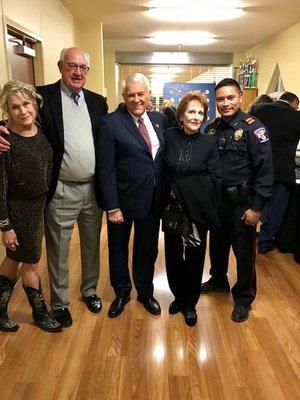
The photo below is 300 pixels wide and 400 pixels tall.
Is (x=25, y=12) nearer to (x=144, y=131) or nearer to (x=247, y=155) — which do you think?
(x=144, y=131)

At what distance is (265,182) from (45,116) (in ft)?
4.15

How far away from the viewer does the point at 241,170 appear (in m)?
2.05

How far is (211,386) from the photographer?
1701 millimetres

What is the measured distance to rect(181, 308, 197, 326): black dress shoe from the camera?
7.09 ft

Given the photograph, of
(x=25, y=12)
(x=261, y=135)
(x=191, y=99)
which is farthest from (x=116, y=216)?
(x=25, y=12)

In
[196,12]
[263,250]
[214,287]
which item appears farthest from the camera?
[196,12]

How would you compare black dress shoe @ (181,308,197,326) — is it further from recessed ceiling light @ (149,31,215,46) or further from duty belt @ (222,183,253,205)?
recessed ceiling light @ (149,31,215,46)

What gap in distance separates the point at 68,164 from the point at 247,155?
3.32 ft

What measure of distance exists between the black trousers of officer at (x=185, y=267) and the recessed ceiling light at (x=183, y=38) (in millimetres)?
5033

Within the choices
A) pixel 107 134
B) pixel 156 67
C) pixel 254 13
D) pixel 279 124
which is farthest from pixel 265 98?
pixel 156 67

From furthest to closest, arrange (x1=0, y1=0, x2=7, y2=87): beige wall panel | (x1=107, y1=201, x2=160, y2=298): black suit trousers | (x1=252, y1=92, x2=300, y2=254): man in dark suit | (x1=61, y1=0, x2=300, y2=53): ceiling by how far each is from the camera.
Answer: (x1=61, y1=0, x2=300, y2=53): ceiling → (x1=252, y1=92, x2=300, y2=254): man in dark suit → (x1=0, y1=0, x2=7, y2=87): beige wall panel → (x1=107, y1=201, x2=160, y2=298): black suit trousers

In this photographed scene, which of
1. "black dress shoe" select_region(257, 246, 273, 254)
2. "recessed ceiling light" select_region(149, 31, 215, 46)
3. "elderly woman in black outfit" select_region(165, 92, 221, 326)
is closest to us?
"elderly woman in black outfit" select_region(165, 92, 221, 326)

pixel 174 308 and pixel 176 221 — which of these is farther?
pixel 174 308

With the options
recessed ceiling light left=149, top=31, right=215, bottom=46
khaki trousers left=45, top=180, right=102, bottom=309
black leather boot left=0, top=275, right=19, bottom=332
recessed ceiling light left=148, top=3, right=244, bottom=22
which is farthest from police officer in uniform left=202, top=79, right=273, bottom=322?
recessed ceiling light left=149, top=31, right=215, bottom=46
